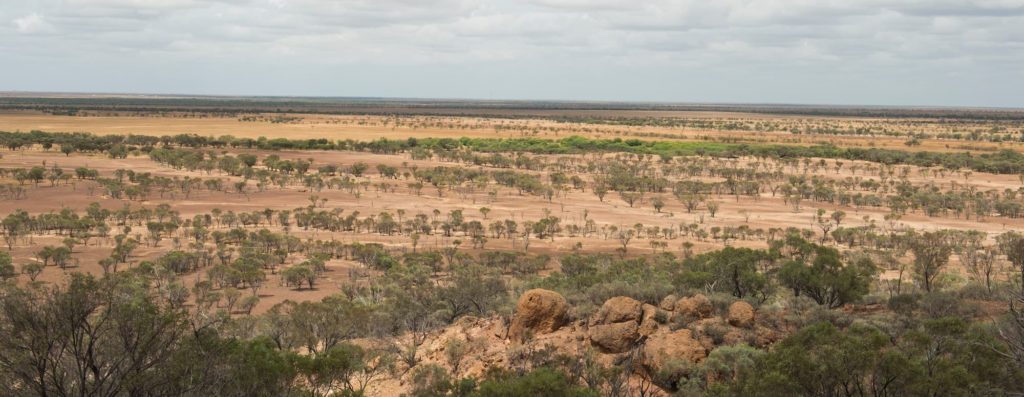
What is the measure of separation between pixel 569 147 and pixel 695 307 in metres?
74.5

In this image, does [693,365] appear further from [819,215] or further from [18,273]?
[819,215]

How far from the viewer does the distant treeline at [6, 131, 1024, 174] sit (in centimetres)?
7506

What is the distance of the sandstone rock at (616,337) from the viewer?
48.8 feet

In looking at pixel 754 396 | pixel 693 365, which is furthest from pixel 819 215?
pixel 754 396

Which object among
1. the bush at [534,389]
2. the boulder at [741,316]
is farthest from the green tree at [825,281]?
the bush at [534,389]

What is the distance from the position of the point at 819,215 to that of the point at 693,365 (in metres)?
31.7

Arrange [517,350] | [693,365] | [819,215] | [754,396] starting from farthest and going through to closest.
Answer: [819,215]
[517,350]
[693,365]
[754,396]

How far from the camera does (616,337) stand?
49.0 ft

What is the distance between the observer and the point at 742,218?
43656 millimetres

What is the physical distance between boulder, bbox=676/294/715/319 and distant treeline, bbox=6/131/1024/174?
64.1m

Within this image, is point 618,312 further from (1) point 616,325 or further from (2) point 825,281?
(2) point 825,281

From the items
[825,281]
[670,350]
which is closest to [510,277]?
[825,281]

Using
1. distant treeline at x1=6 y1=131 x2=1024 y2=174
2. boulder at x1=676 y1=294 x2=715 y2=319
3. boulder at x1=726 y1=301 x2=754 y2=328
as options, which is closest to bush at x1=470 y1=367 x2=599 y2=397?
boulder at x1=676 y1=294 x2=715 y2=319

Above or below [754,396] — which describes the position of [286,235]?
below
